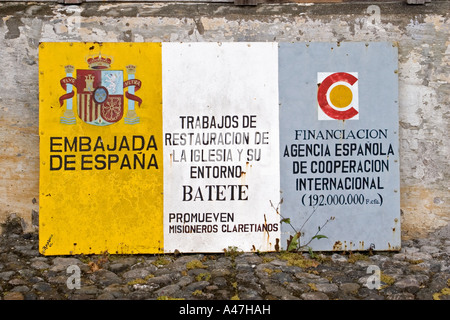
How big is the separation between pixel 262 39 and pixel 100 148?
198cm

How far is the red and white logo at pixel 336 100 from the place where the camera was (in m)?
4.88

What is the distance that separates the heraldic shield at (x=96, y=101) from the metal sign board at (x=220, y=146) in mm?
469

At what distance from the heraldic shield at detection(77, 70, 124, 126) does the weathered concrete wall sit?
23.0 inches

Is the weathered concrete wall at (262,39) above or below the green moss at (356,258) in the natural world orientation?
above

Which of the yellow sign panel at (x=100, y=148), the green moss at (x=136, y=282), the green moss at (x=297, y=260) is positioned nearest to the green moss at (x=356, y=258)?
the green moss at (x=297, y=260)

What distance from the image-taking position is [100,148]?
15.7 ft

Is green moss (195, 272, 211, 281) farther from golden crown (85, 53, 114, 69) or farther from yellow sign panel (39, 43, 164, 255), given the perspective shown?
golden crown (85, 53, 114, 69)

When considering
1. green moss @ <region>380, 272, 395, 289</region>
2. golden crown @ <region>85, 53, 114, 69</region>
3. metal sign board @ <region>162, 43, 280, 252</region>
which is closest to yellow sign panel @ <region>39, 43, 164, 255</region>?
golden crown @ <region>85, 53, 114, 69</region>

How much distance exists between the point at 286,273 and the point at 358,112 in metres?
1.74

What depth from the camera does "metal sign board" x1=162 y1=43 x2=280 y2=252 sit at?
4801mm

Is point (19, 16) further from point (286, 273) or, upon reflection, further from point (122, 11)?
point (286, 273)

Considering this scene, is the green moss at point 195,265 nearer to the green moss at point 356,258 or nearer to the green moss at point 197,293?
the green moss at point 197,293

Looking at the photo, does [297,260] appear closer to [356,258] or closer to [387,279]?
[356,258]
